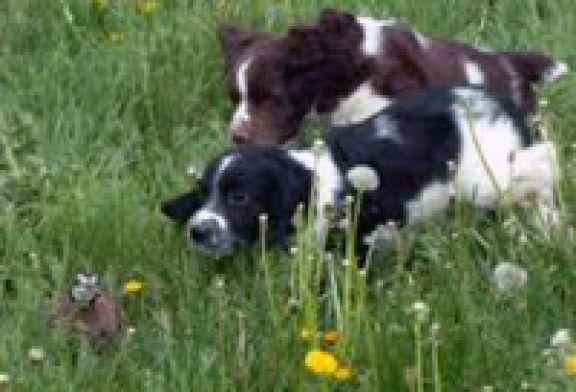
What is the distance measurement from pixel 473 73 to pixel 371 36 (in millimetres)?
368

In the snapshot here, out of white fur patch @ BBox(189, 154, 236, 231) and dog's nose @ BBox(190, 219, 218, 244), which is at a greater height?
white fur patch @ BBox(189, 154, 236, 231)

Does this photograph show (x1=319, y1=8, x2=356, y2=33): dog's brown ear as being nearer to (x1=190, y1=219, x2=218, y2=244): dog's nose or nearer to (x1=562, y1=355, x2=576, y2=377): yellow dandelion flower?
(x1=190, y1=219, x2=218, y2=244): dog's nose

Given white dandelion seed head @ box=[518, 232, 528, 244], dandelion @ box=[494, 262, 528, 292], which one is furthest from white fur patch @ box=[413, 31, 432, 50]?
dandelion @ box=[494, 262, 528, 292]

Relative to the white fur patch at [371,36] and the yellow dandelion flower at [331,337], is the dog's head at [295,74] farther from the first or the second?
the yellow dandelion flower at [331,337]

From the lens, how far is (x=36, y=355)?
3.38 m

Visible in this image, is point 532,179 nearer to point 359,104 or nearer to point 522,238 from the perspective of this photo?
point 522,238

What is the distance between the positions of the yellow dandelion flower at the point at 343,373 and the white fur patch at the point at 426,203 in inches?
48.2

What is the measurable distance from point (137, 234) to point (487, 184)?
98 cm

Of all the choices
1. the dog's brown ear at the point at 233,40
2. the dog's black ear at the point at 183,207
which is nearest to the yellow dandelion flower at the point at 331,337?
the dog's black ear at the point at 183,207

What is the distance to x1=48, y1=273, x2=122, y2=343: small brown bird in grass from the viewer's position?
3.65 meters

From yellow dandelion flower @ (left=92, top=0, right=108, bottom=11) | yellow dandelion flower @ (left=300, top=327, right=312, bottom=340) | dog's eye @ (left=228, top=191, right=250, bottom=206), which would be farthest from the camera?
yellow dandelion flower @ (left=92, top=0, right=108, bottom=11)

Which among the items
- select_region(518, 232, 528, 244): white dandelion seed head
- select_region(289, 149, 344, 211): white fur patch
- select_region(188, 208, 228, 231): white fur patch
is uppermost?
select_region(289, 149, 344, 211): white fur patch

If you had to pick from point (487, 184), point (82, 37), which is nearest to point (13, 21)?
point (82, 37)

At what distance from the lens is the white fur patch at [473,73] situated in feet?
17.5
